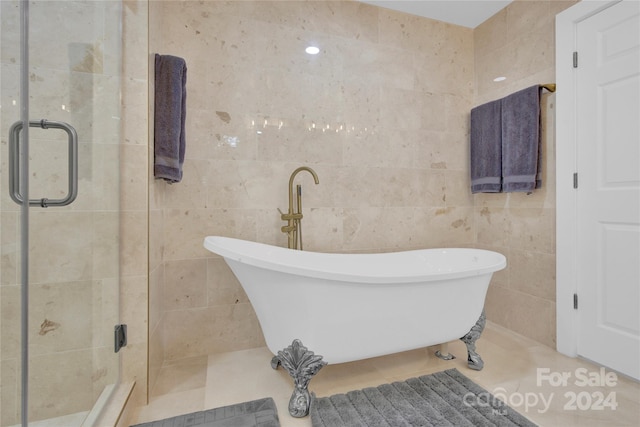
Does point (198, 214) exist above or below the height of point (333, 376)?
above

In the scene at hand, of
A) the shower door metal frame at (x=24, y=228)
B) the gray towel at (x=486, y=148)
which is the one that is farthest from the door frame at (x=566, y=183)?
the shower door metal frame at (x=24, y=228)

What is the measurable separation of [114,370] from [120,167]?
3.03 ft

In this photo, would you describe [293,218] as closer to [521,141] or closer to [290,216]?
[290,216]

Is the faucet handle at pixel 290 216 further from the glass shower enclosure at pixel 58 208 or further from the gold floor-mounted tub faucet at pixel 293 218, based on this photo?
the glass shower enclosure at pixel 58 208

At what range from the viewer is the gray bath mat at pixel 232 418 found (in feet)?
4.36

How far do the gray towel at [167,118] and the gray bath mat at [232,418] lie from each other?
1.16 m

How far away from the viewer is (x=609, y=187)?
179cm

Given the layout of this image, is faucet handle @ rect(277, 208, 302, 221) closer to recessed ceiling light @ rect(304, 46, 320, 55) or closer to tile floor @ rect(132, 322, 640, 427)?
tile floor @ rect(132, 322, 640, 427)

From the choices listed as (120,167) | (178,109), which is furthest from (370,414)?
(178,109)

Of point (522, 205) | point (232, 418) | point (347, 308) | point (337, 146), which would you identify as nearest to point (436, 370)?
point (347, 308)

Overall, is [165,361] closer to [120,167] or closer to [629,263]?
[120,167]

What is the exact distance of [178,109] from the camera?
1.73 metres

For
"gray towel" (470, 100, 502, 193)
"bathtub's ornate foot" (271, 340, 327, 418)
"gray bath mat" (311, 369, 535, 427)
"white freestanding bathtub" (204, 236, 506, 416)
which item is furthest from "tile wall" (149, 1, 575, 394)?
"gray bath mat" (311, 369, 535, 427)

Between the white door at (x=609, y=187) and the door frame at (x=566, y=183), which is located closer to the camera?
the white door at (x=609, y=187)
